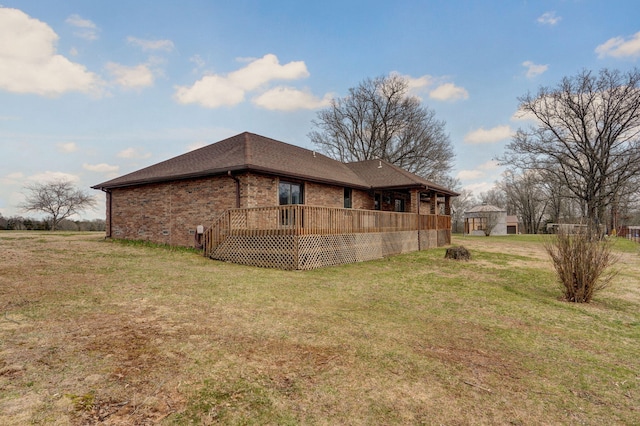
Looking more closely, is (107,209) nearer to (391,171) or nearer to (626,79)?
(391,171)

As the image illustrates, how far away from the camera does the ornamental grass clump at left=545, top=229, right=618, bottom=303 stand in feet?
22.5

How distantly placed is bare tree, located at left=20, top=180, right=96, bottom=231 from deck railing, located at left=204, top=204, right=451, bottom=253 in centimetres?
2776

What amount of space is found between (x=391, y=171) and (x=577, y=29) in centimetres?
1066

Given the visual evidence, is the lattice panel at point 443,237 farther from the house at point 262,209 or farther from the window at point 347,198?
the window at point 347,198

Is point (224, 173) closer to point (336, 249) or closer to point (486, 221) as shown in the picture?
point (336, 249)

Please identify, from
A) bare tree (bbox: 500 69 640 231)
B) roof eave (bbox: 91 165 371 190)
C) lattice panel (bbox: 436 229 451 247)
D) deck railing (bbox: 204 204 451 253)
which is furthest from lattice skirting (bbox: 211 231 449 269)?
bare tree (bbox: 500 69 640 231)

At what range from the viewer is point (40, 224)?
28.8m

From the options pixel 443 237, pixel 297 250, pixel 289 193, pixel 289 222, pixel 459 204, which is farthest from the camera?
pixel 459 204

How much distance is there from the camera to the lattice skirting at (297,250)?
10.1 meters

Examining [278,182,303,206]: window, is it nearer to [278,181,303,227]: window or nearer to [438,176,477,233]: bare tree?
[278,181,303,227]: window

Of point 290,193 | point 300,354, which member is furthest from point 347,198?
point 300,354

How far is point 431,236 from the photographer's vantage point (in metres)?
19.3

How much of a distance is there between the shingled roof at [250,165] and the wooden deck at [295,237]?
Answer: 205 centimetres

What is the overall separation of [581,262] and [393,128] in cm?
2913
